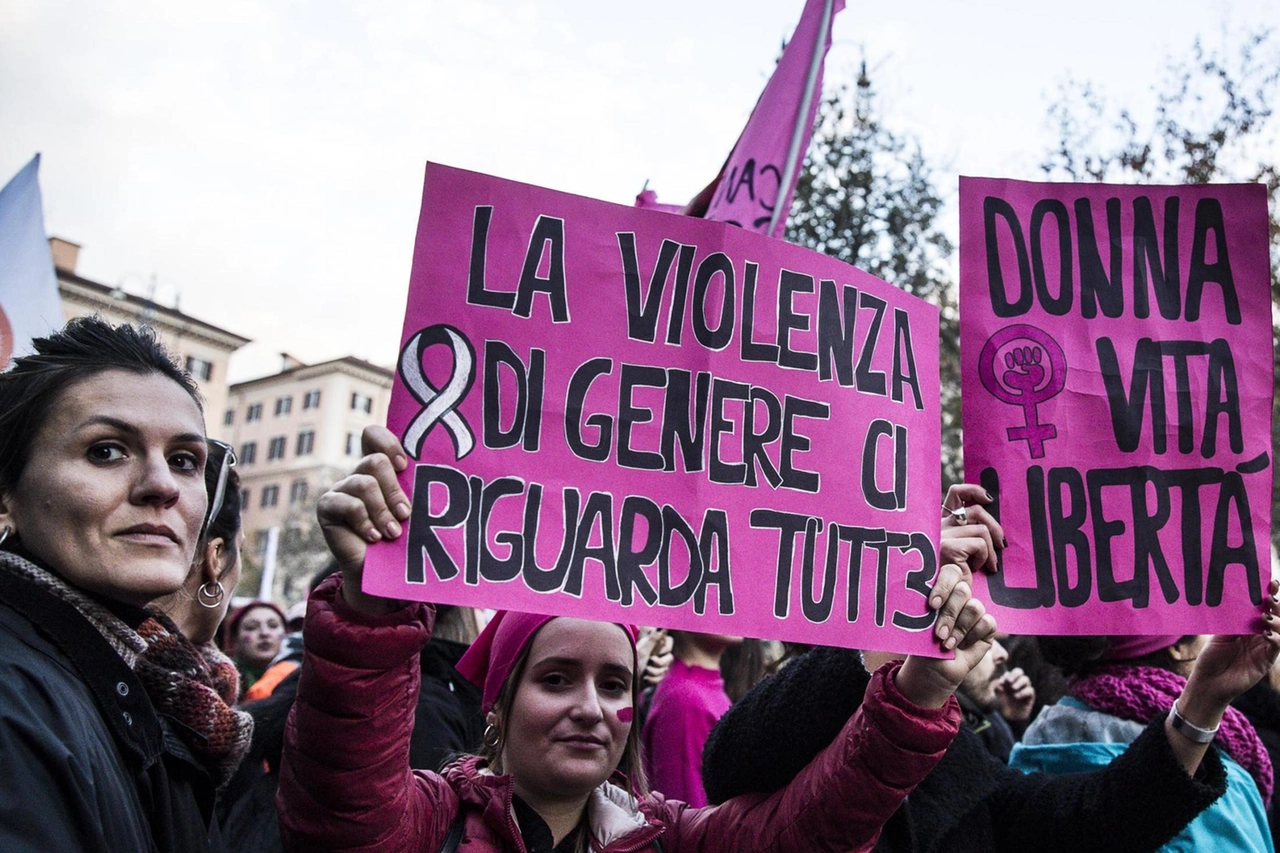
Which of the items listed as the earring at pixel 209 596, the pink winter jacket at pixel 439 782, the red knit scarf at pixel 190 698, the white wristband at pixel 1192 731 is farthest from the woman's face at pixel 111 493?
the white wristband at pixel 1192 731

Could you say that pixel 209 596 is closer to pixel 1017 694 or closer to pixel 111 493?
pixel 111 493

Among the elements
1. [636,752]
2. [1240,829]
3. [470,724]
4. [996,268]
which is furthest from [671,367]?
[1240,829]

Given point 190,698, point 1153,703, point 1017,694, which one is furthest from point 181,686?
point 1017,694

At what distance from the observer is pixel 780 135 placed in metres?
4.58

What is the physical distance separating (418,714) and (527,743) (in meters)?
1.02

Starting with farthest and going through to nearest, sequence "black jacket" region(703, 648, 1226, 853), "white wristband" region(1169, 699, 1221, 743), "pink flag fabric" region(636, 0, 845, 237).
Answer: "pink flag fabric" region(636, 0, 845, 237) < "white wristband" region(1169, 699, 1221, 743) < "black jacket" region(703, 648, 1226, 853)

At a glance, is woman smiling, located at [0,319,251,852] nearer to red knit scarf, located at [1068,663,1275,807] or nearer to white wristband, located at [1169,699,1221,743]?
white wristband, located at [1169,699,1221,743]

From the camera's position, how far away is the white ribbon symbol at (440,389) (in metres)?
1.97

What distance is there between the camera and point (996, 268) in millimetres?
2646

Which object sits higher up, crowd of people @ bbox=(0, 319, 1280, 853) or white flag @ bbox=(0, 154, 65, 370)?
white flag @ bbox=(0, 154, 65, 370)

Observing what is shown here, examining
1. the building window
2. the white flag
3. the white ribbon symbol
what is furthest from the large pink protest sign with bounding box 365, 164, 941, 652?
the building window

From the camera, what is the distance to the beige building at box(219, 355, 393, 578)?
67562mm

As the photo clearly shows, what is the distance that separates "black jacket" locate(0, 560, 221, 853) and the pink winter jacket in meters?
0.22

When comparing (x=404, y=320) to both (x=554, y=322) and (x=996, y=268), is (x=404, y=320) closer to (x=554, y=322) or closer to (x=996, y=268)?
(x=554, y=322)
